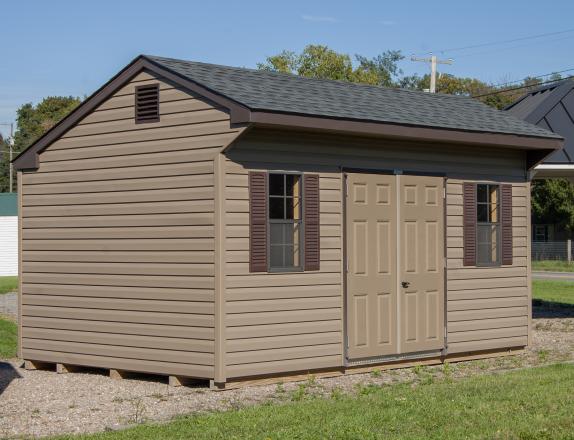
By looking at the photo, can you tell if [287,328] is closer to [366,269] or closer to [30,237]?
[366,269]

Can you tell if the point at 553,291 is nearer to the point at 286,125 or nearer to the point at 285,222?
the point at 285,222

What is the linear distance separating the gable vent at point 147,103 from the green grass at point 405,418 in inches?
160

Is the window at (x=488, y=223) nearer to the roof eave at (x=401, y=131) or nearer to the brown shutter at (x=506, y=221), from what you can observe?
the brown shutter at (x=506, y=221)

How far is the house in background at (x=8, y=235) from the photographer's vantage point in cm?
4556

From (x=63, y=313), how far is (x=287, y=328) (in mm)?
3229

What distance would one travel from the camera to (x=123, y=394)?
1160 centimetres

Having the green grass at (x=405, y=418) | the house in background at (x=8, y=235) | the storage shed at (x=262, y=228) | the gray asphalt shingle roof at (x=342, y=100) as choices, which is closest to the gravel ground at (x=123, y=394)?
the storage shed at (x=262, y=228)

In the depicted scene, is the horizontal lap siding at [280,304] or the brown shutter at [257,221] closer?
the horizontal lap siding at [280,304]

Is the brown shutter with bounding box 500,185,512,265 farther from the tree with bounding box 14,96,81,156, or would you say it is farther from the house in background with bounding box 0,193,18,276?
the tree with bounding box 14,96,81,156

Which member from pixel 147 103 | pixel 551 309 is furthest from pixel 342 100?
pixel 551 309

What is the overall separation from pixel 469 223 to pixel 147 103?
16.0 ft

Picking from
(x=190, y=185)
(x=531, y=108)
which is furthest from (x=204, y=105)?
(x=531, y=108)

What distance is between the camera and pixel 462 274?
14492 millimetres

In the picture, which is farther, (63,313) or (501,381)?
(63,313)
